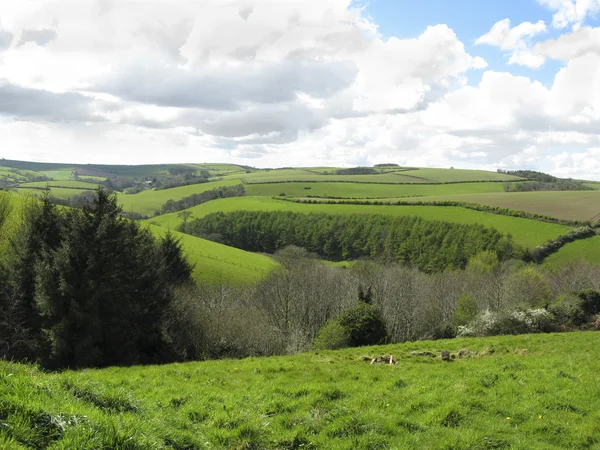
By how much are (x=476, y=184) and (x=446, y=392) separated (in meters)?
177

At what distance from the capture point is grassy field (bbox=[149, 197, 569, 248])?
92.5m

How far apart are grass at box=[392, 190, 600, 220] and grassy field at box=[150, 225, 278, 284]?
2913 inches

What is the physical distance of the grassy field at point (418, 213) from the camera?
92.5m

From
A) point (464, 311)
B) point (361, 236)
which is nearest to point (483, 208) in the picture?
point (361, 236)

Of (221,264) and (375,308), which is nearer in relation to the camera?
(375,308)

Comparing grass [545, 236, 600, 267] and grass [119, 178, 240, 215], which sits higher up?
grass [119, 178, 240, 215]

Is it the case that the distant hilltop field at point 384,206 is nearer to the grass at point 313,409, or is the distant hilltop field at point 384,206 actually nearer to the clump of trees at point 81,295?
the clump of trees at point 81,295

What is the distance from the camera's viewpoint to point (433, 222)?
108312 millimetres

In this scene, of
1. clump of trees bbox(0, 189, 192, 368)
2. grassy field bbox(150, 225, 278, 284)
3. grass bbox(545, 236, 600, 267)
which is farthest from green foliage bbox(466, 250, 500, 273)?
clump of trees bbox(0, 189, 192, 368)

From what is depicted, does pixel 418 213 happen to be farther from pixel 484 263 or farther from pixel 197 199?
pixel 197 199

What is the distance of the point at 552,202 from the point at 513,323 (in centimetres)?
10022

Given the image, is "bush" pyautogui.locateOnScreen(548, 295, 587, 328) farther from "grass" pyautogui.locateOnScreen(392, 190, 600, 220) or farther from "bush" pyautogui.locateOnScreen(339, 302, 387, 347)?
"grass" pyautogui.locateOnScreen(392, 190, 600, 220)

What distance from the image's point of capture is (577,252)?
271ft

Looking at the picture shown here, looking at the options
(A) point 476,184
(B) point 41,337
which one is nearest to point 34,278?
(B) point 41,337
